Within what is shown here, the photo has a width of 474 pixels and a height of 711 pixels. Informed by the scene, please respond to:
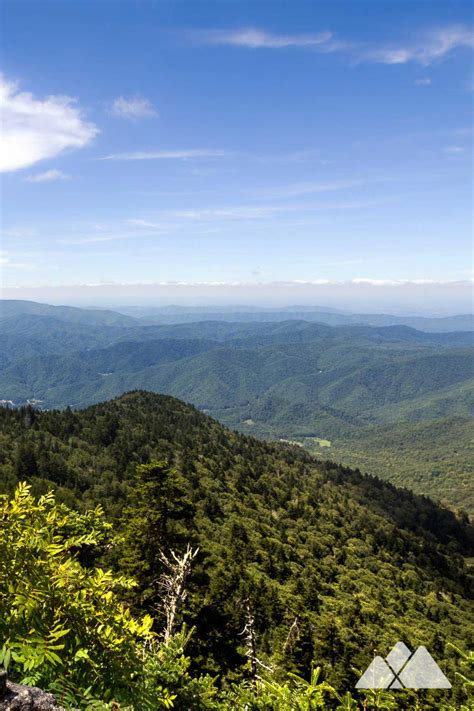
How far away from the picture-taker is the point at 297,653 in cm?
3681

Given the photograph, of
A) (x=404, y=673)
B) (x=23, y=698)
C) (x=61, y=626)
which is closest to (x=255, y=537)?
(x=404, y=673)

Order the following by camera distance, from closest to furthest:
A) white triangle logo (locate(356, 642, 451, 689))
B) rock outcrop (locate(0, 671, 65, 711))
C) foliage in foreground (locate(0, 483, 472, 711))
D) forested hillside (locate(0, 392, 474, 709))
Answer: rock outcrop (locate(0, 671, 65, 711)) < foliage in foreground (locate(0, 483, 472, 711)) < white triangle logo (locate(356, 642, 451, 689)) < forested hillside (locate(0, 392, 474, 709))

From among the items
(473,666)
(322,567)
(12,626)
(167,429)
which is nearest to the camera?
(12,626)

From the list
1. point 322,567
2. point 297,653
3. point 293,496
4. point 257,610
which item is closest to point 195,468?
point 293,496

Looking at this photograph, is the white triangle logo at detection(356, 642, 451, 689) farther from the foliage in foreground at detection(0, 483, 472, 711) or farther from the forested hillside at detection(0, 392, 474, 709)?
the foliage in foreground at detection(0, 483, 472, 711)

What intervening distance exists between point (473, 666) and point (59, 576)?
10893 millimetres

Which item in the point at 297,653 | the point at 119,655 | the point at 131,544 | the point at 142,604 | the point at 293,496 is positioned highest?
the point at 119,655

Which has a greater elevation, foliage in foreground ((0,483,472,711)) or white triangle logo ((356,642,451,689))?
foliage in foreground ((0,483,472,711))

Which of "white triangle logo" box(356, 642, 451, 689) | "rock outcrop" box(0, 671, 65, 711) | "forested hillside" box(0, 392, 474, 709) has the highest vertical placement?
"rock outcrop" box(0, 671, 65, 711)

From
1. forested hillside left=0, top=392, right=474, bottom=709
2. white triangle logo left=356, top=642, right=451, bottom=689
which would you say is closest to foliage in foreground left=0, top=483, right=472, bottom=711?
white triangle logo left=356, top=642, right=451, bottom=689

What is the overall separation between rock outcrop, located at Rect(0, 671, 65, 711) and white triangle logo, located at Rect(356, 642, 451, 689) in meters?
9.00

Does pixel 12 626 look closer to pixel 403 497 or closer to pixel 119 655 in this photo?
pixel 119 655

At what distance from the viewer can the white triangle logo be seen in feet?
36.7

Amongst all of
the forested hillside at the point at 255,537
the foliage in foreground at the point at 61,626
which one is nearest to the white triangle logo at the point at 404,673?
the forested hillside at the point at 255,537
